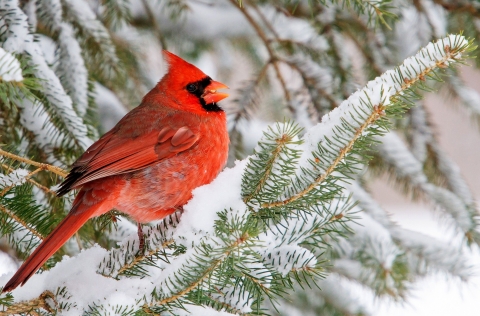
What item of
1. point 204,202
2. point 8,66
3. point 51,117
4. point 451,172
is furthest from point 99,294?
point 451,172

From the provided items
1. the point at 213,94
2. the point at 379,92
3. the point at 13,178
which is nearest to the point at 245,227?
the point at 379,92

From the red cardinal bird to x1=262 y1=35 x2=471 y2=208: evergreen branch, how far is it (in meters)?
0.76

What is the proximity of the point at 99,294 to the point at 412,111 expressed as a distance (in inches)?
71.8

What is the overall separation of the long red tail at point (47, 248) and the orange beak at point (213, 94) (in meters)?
0.79

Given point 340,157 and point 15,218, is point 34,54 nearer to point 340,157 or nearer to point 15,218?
point 15,218

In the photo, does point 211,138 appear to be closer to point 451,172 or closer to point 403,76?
point 403,76

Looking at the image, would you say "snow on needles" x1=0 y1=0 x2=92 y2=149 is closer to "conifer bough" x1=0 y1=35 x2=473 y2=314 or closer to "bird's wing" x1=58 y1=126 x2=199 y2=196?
"bird's wing" x1=58 y1=126 x2=199 y2=196

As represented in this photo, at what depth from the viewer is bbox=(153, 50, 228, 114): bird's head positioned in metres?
2.44

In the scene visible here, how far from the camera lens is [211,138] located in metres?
2.23

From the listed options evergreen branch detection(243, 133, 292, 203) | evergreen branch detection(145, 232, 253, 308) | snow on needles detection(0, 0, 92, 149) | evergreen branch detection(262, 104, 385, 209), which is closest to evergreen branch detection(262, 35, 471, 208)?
evergreen branch detection(262, 104, 385, 209)

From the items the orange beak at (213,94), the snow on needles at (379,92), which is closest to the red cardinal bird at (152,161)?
the orange beak at (213,94)

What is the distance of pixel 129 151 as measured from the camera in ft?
7.02

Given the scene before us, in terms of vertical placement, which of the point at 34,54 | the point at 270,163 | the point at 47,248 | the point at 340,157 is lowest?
the point at 47,248

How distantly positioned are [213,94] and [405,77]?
1153 mm
